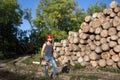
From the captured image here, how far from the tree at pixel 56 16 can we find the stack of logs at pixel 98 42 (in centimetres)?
894

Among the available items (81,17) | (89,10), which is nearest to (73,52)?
(81,17)

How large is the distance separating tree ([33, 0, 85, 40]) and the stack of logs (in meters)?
8.94

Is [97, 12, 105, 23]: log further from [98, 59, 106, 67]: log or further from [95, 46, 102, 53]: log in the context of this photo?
[98, 59, 106, 67]: log

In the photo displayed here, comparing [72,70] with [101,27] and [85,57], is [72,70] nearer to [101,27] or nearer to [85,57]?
[85,57]

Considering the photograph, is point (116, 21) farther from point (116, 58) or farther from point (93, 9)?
point (93, 9)

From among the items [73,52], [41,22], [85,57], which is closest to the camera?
[85,57]

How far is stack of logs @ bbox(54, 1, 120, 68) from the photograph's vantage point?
15359mm

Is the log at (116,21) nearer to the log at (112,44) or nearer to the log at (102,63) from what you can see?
the log at (112,44)

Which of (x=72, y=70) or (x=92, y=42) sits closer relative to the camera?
(x=72, y=70)

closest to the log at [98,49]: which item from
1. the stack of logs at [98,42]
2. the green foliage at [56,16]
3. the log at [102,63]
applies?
the stack of logs at [98,42]

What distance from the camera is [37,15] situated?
28.1 m

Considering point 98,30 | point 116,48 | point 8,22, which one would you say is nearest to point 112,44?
point 116,48

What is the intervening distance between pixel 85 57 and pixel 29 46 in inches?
508

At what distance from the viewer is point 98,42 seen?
52.7 feet
